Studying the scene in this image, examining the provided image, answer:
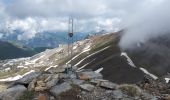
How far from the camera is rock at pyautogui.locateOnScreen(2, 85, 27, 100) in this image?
103 feet

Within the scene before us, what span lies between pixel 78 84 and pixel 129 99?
434cm

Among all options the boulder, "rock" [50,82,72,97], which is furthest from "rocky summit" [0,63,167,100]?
the boulder

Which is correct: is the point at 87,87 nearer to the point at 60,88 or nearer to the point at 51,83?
the point at 60,88

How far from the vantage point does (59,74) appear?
33656 millimetres

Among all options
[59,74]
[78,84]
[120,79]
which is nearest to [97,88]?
[78,84]

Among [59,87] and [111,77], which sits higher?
[111,77]

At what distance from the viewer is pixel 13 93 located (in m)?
31.6

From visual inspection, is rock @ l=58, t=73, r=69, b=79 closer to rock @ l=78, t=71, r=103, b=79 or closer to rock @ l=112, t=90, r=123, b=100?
rock @ l=78, t=71, r=103, b=79

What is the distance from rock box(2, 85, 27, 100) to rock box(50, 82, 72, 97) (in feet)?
7.69

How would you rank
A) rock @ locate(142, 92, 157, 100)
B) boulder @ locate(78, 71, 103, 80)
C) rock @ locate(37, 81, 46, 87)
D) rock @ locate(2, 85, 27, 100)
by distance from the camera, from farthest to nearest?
boulder @ locate(78, 71, 103, 80)
rock @ locate(37, 81, 46, 87)
rock @ locate(142, 92, 157, 100)
rock @ locate(2, 85, 27, 100)

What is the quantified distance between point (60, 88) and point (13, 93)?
3.77m

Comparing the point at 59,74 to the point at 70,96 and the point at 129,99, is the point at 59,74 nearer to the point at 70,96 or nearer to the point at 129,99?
the point at 70,96

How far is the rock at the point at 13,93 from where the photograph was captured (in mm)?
31397

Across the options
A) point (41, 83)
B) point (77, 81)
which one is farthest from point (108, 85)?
point (41, 83)
